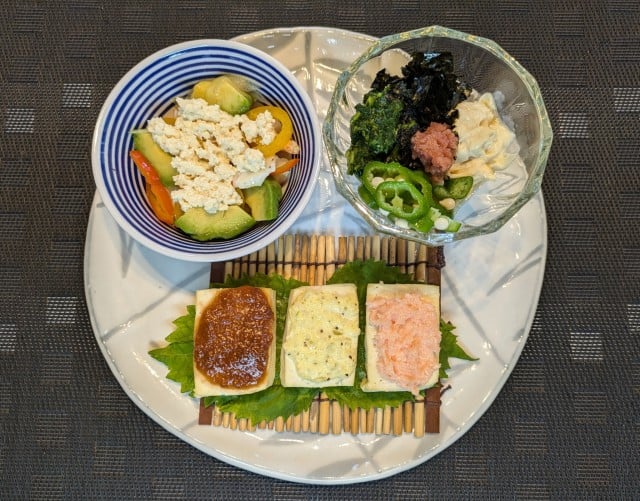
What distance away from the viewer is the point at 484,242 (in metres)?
2.17

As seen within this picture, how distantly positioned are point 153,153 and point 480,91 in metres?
1.20

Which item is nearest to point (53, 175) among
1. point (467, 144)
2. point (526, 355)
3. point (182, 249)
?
point (182, 249)

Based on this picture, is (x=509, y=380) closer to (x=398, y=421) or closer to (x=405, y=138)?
(x=398, y=421)

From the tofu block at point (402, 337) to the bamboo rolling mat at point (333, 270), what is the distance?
12 centimetres

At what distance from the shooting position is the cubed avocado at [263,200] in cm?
189

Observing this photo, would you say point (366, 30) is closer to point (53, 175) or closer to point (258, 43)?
point (258, 43)

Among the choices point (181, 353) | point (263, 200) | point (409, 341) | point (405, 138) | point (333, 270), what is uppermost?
point (405, 138)

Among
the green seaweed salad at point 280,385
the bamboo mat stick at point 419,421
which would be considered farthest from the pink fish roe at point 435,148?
the bamboo mat stick at point 419,421

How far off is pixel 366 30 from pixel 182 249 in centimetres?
133

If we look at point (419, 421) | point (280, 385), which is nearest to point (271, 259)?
point (280, 385)

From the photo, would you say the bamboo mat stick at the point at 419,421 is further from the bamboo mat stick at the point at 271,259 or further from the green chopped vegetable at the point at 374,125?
the green chopped vegetable at the point at 374,125

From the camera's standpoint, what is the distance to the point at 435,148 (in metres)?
1.82

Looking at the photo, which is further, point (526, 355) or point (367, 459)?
point (526, 355)

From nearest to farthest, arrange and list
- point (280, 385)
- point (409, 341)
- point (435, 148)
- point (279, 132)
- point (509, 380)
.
→ point (435, 148)
point (279, 132)
point (409, 341)
point (280, 385)
point (509, 380)
